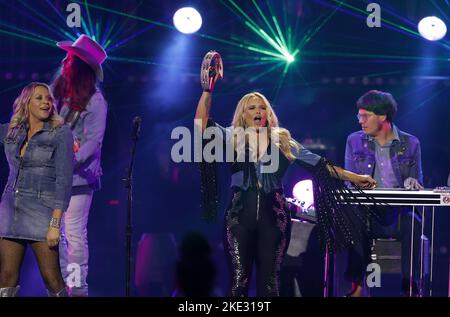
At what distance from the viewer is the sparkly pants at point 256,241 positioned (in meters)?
6.15

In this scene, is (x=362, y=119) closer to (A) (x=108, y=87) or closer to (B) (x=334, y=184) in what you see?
(B) (x=334, y=184)

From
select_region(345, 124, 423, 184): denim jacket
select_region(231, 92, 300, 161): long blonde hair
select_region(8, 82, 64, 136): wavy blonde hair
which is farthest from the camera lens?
select_region(345, 124, 423, 184): denim jacket

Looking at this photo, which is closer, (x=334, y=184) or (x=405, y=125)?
(x=334, y=184)

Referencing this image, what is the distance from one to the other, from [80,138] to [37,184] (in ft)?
4.36

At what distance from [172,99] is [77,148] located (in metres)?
4.63

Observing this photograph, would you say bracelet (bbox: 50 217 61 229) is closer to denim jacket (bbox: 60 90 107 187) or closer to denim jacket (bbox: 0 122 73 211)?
denim jacket (bbox: 0 122 73 211)

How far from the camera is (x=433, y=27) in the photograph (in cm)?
974

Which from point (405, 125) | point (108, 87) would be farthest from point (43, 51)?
point (405, 125)

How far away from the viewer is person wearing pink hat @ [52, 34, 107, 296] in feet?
22.8

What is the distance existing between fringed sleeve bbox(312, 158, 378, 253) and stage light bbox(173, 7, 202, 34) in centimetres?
392

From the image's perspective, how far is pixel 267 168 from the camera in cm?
637

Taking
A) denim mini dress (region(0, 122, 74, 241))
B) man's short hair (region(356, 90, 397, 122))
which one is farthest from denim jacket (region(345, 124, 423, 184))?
denim mini dress (region(0, 122, 74, 241))

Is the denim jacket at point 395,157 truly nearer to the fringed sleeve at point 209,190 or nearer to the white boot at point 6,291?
the fringed sleeve at point 209,190
